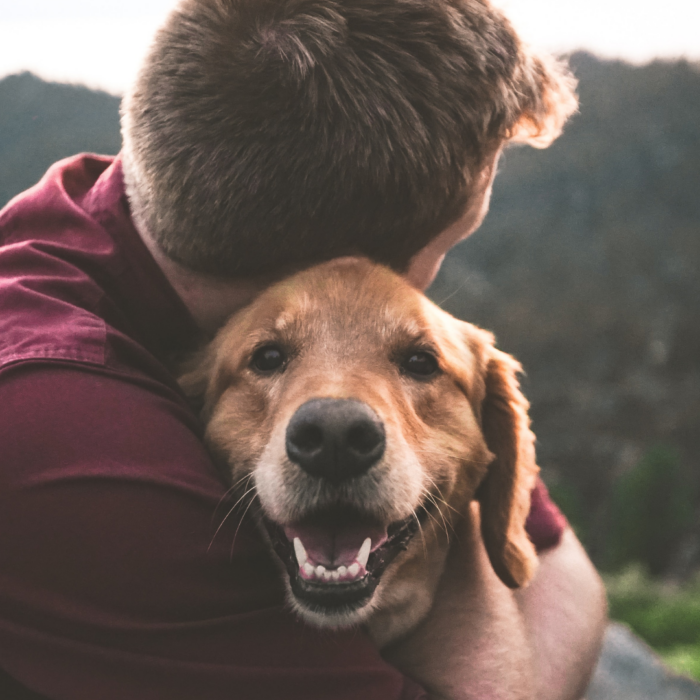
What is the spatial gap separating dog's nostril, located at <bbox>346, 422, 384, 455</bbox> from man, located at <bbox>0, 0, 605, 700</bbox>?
0.36 metres

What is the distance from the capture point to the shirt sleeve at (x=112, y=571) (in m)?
1.48

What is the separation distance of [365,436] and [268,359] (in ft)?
1.71

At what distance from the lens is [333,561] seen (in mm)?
1927

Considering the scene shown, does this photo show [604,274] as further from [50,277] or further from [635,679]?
[50,277]

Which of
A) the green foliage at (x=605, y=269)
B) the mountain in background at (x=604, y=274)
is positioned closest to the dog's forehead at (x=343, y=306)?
the mountain in background at (x=604, y=274)

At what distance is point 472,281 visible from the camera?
17328 mm

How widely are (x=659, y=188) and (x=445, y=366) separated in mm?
18904

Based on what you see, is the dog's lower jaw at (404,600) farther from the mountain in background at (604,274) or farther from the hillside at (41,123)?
the mountain in background at (604,274)

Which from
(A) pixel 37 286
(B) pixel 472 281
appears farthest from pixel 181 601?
(B) pixel 472 281

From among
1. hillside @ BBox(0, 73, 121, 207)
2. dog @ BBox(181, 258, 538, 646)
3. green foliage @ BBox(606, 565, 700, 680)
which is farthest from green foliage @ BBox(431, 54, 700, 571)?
dog @ BBox(181, 258, 538, 646)

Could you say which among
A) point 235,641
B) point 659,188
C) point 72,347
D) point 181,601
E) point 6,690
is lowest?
point 659,188

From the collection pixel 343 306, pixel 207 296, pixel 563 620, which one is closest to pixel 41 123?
pixel 207 296

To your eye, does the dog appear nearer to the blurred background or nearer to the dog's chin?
the dog's chin

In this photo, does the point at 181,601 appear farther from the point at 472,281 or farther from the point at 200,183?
the point at 472,281
